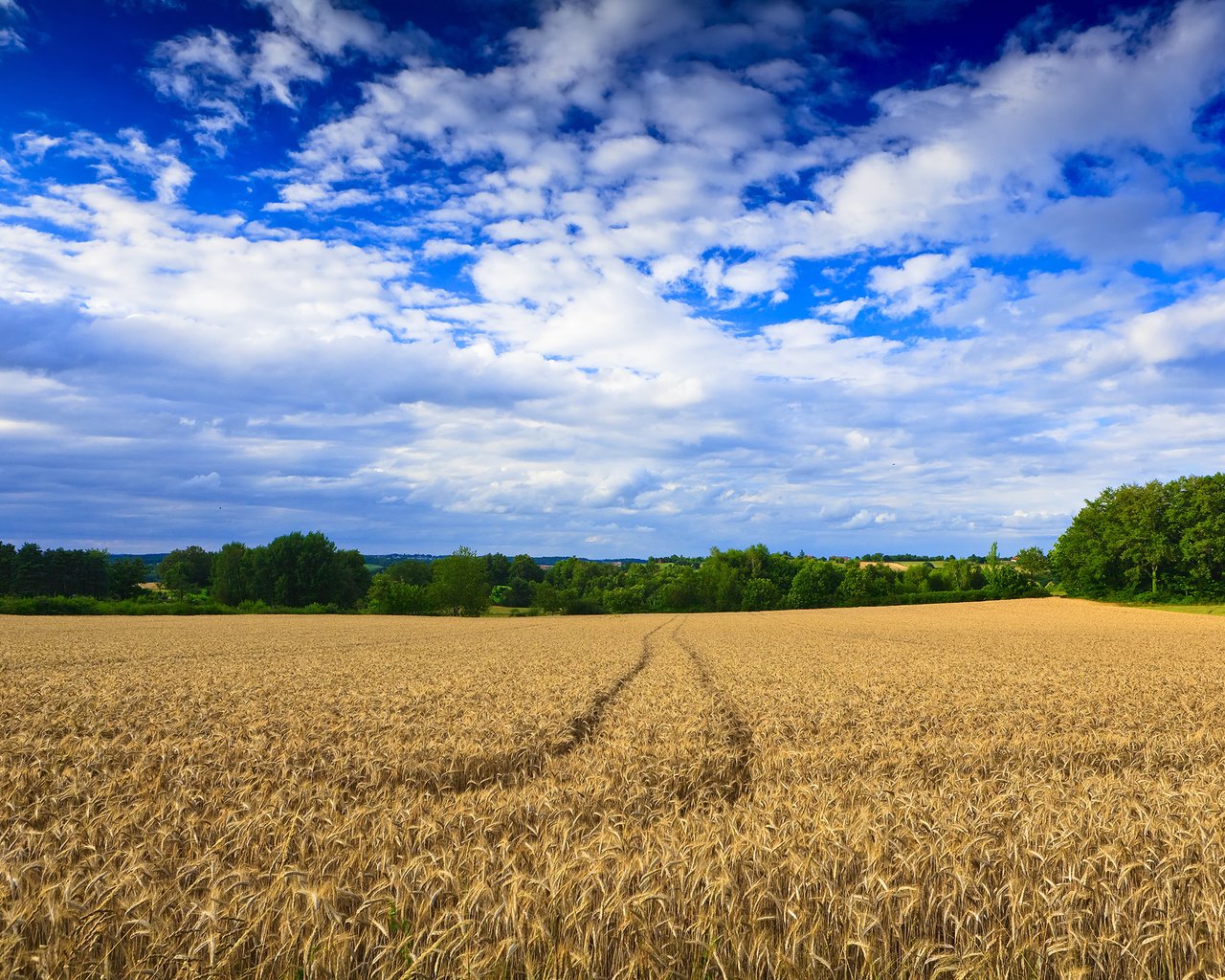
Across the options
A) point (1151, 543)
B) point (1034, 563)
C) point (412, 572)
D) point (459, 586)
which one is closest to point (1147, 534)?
point (1151, 543)

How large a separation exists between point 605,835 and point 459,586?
93.0m

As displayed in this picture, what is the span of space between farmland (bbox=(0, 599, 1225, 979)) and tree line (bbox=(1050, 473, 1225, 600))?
248 feet

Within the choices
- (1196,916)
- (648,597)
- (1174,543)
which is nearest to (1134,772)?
(1196,916)

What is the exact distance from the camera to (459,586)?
314 feet

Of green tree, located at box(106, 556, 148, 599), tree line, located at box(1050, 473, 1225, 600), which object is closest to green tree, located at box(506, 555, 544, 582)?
green tree, located at box(106, 556, 148, 599)

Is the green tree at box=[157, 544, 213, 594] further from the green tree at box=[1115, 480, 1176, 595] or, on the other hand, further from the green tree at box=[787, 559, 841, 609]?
the green tree at box=[1115, 480, 1176, 595]

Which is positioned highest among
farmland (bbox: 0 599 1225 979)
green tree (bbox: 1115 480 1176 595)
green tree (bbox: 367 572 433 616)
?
green tree (bbox: 1115 480 1176 595)

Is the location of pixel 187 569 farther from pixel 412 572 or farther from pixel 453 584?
pixel 453 584

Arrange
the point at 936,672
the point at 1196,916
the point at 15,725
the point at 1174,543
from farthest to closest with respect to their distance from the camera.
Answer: the point at 1174,543
the point at 936,672
the point at 15,725
the point at 1196,916

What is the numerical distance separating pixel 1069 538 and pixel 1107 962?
97.4 meters

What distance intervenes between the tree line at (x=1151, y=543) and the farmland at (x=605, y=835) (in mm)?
75729

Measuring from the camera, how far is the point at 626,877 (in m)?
4.66

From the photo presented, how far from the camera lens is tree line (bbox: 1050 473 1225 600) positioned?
7225 cm

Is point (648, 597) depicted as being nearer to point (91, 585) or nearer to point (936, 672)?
point (91, 585)
